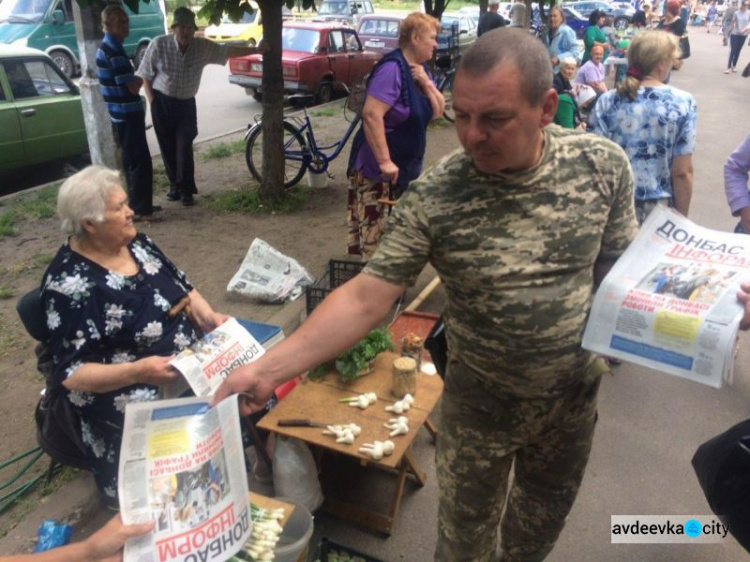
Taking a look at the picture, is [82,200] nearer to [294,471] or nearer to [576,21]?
[294,471]

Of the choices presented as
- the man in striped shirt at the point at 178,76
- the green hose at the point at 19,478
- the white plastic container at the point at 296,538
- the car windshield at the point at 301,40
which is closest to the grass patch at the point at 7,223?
the man in striped shirt at the point at 178,76

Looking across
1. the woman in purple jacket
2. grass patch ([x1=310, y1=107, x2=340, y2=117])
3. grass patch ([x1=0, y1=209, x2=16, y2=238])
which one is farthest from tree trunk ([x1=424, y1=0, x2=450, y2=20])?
grass patch ([x1=0, y1=209, x2=16, y2=238])

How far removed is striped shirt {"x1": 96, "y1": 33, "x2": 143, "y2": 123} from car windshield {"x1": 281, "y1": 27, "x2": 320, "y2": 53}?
743cm

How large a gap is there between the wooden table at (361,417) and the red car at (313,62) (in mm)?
10541

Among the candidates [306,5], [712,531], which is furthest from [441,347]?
[306,5]

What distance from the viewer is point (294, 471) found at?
9.19 feet

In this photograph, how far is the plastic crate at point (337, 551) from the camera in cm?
241

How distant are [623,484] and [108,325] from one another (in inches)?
103

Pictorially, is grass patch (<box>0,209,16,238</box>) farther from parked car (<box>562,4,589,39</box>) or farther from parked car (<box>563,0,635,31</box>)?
parked car (<box>563,0,635,31</box>)

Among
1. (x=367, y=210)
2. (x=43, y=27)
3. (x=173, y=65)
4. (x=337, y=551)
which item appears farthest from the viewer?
(x=43, y=27)

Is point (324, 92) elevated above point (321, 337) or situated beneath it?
situated beneath

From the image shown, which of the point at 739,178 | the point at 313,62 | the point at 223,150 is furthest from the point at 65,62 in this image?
the point at 739,178

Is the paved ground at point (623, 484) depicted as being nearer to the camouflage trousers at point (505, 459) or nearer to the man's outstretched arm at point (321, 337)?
the camouflage trousers at point (505, 459)

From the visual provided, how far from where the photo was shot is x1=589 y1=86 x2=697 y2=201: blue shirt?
141 inches
